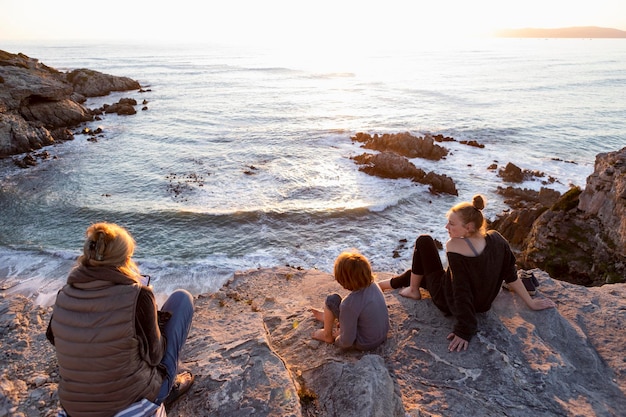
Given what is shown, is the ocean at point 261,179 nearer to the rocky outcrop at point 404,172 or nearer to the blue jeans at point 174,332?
the rocky outcrop at point 404,172

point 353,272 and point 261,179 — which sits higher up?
point 353,272

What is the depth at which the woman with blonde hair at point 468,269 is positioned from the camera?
17.4ft

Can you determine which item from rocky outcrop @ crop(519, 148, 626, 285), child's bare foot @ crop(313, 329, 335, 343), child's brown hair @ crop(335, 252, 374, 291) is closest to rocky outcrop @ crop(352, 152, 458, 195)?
rocky outcrop @ crop(519, 148, 626, 285)

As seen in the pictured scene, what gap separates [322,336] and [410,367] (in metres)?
1.34

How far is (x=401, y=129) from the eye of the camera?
38.0 m

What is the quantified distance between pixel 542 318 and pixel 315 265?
32.9 feet

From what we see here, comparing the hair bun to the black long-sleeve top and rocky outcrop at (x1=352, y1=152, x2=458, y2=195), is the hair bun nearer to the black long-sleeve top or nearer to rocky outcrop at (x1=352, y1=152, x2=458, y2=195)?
the black long-sleeve top

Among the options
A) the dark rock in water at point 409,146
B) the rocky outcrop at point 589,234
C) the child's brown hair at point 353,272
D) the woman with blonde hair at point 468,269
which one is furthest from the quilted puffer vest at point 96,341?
the dark rock in water at point 409,146

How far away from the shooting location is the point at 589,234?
14.2 meters

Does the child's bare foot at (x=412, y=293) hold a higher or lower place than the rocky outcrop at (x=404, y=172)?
higher

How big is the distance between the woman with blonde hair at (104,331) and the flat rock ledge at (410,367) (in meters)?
1.37

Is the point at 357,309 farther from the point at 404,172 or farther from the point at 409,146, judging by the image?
the point at 409,146

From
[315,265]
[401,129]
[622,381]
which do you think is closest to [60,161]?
[315,265]

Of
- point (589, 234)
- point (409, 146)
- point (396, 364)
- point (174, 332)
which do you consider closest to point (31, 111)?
point (409, 146)
